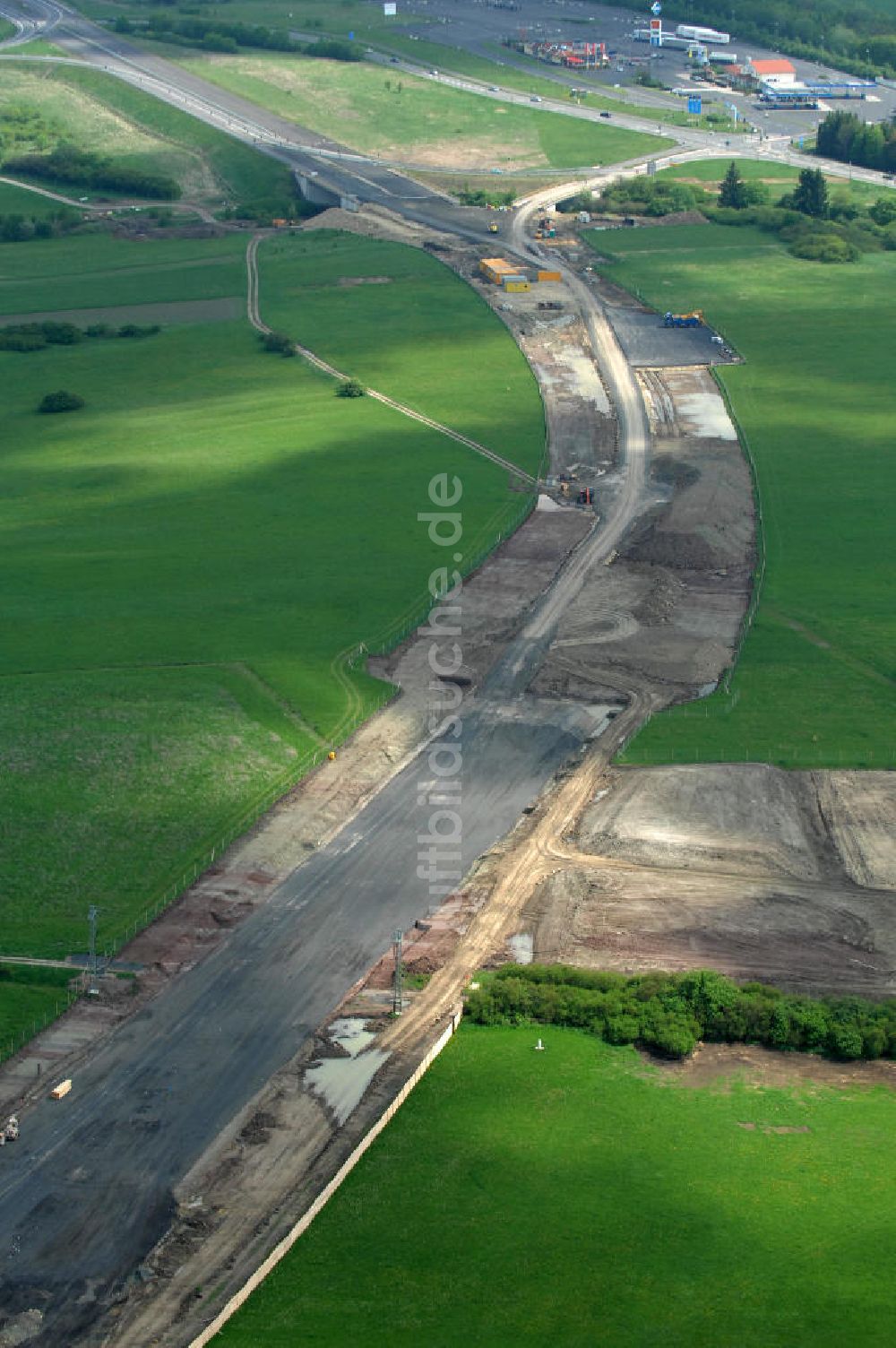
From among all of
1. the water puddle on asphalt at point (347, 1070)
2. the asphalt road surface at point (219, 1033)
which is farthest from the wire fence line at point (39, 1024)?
the water puddle on asphalt at point (347, 1070)

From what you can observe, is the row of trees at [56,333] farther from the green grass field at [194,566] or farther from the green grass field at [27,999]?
the green grass field at [27,999]

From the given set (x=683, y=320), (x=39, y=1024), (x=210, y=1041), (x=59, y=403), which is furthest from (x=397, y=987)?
(x=683, y=320)

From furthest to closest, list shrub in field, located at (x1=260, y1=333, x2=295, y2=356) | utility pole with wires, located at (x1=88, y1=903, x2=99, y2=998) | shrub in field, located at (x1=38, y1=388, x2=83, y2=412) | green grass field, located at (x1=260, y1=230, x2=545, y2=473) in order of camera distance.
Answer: shrub in field, located at (x1=260, y1=333, x2=295, y2=356), shrub in field, located at (x1=38, y1=388, x2=83, y2=412), green grass field, located at (x1=260, y1=230, x2=545, y2=473), utility pole with wires, located at (x1=88, y1=903, x2=99, y2=998)

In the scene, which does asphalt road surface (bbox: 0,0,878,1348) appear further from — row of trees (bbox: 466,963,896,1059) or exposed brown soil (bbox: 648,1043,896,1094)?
exposed brown soil (bbox: 648,1043,896,1094)

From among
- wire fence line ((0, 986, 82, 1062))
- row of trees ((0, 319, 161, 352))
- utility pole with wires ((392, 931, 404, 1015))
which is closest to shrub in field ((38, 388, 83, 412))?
row of trees ((0, 319, 161, 352))

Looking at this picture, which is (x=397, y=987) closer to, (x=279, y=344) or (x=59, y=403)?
(x=59, y=403)

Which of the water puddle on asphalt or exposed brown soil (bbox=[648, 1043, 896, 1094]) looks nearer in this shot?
the water puddle on asphalt

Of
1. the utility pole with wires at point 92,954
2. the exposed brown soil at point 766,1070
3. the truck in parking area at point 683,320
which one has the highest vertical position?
the truck in parking area at point 683,320
